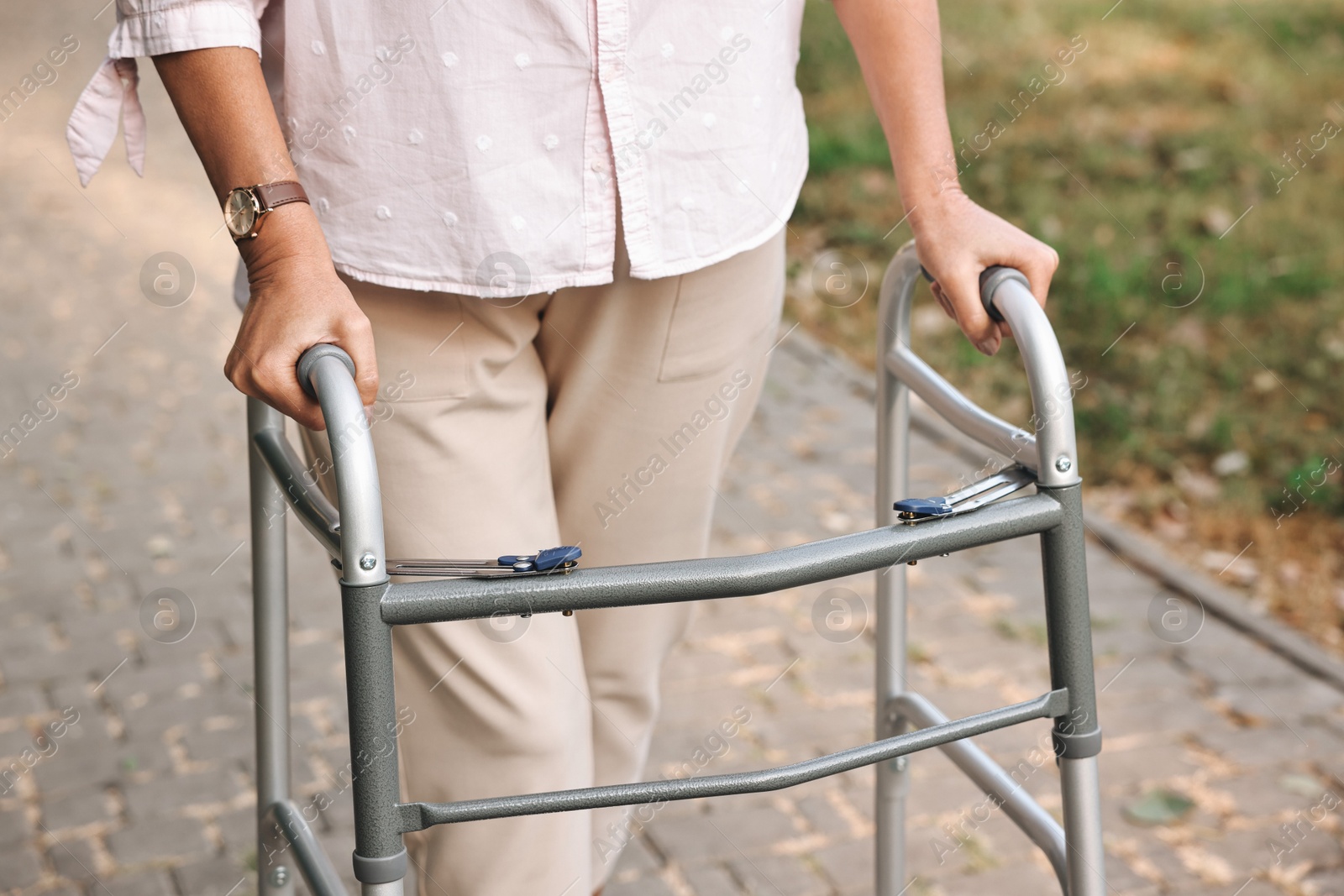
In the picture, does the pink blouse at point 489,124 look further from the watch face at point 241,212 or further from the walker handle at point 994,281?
the walker handle at point 994,281

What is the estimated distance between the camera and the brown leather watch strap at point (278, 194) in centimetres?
133

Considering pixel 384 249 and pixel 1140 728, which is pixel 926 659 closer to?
pixel 1140 728

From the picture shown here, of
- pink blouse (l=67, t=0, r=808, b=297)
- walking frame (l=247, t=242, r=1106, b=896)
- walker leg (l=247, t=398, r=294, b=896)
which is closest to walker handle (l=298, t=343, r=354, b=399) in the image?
walking frame (l=247, t=242, r=1106, b=896)

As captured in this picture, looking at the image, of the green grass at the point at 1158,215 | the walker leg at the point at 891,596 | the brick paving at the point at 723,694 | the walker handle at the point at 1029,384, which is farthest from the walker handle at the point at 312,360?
the green grass at the point at 1158,215

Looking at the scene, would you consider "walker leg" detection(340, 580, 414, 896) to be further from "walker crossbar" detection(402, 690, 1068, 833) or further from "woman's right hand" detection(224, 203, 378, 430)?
"woman's right hand" detection(224, 203, 378, 430)

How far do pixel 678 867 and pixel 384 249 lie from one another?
5.43 feet

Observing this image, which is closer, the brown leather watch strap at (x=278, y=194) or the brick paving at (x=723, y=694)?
the brown leather watch strap at (x=278, y=194)

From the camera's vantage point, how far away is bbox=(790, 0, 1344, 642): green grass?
14.8ft

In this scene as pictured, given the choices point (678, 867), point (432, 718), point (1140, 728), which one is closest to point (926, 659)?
point (1140, 728)

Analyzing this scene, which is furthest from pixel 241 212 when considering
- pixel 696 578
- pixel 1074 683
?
pixel 1074 683

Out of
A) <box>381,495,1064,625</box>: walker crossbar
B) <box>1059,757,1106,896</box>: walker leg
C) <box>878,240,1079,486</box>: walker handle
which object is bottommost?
<box>1059,757,1106,896</box>: walker leg

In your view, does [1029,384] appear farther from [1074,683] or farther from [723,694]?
[723,694]

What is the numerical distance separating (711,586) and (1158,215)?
17.3ft

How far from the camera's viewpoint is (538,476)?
1739 millimetres
